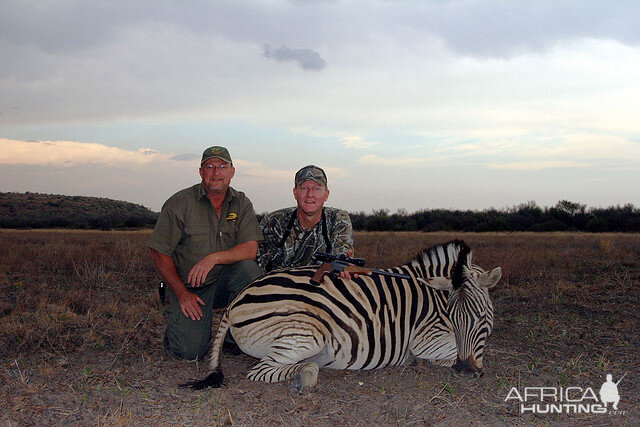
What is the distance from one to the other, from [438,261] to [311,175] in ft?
5.17

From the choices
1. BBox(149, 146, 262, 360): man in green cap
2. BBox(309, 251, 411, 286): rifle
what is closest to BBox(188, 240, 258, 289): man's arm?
BBox(149, 146, 262, 360): man in green cap

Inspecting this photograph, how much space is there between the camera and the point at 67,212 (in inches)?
2101

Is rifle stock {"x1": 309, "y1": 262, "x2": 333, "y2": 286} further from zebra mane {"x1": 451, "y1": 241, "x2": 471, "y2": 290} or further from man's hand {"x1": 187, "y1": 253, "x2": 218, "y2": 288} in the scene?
man's hand {"x1": 187, "y1": 253, "x2": 218, "y2": 288}

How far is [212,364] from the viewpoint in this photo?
4121mm

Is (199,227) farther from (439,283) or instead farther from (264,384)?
(439,283)

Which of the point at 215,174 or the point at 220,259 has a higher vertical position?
the point at 215,174

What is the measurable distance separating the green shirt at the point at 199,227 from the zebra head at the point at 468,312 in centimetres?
215

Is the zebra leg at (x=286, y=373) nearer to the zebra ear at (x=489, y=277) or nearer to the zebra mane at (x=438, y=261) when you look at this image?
the zebra mane at (x=438, y=261)

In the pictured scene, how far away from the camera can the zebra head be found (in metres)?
4.23

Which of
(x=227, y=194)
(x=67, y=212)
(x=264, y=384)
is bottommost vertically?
(x=264, y=384)

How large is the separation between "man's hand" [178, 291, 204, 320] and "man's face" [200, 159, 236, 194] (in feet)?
3.55

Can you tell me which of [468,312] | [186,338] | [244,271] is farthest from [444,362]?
[186,338]

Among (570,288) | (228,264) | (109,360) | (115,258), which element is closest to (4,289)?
(115,258)

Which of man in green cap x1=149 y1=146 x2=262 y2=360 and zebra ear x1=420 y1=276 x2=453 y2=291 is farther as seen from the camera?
man in green cap x1=149 y1=146 x2=262 y2=360
